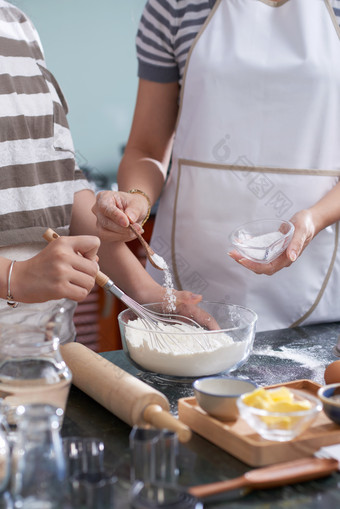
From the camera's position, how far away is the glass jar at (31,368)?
820 mm

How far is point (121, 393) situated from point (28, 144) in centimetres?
65

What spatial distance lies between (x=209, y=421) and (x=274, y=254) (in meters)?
0.59

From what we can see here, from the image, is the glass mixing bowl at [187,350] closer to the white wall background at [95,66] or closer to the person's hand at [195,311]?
the person's hand at [195,311]

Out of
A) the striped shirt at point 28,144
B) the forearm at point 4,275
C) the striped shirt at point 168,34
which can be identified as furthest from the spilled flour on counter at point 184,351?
the striped shirt at point 168,34

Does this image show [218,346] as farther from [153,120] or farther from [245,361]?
[153,120]

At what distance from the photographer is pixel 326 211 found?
156 cm

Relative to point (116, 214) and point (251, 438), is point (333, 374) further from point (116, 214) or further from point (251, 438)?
point (116, 214)

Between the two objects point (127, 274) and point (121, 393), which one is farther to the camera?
point (127, 274)

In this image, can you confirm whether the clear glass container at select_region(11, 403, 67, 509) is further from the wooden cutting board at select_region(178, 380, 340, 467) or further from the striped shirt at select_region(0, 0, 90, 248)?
the striped shirt at select_region(0, 0, 90, 248)

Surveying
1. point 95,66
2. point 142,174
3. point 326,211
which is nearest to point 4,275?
point 142,174

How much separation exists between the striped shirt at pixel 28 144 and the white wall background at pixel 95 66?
78.0 inches

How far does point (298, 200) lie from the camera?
1.65 meters

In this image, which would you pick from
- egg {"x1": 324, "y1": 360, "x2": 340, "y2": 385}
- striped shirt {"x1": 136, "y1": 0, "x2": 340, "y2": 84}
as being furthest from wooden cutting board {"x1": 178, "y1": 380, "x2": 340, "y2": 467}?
striped shirt {"x1": 136, "y1": 0, "x2": 340, "y2": 84}

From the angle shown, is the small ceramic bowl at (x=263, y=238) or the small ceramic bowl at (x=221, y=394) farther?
the small ceramic bowl at (x=263, y=238)
